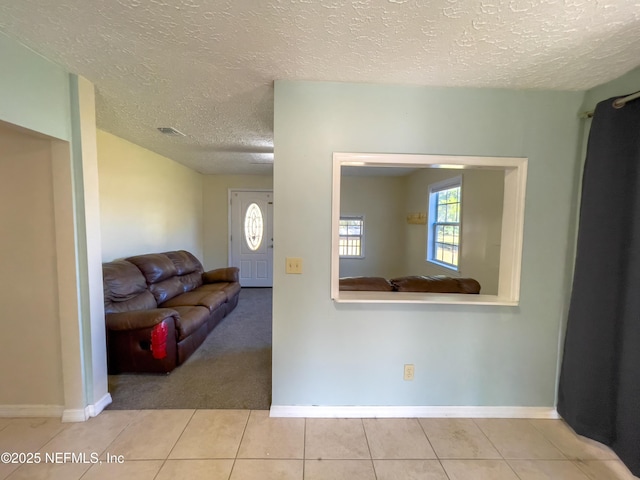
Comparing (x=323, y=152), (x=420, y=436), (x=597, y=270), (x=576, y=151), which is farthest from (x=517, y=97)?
(x=420, y=436)

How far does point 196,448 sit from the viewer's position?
173 cm

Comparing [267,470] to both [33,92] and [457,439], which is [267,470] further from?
[33,92]

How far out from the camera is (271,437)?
5.98 ft

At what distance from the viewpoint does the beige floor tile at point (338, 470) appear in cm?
155

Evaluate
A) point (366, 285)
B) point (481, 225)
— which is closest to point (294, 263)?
point (366, 285)

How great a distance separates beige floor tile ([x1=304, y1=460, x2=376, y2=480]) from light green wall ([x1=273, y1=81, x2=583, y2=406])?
407mm

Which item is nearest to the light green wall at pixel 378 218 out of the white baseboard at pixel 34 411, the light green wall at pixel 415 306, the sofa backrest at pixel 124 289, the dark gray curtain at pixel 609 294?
the sofa backrest at pixel 124 289

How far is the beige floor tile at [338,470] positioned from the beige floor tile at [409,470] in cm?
6

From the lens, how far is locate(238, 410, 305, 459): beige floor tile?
5.57 ft

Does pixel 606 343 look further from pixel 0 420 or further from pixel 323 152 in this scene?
pixel 0 420

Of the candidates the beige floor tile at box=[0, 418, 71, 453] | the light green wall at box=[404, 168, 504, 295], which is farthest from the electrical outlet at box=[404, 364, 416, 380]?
the beige floor tile at box=[0, 418, 71, 453]

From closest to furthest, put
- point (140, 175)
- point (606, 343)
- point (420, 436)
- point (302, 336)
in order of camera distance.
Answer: point (606, 343) < point (420, 436) < point (302, 336) < point (140, 175)

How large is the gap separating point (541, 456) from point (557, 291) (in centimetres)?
106

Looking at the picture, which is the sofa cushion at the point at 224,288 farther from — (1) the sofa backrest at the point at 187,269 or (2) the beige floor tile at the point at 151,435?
(2) the beige floor tile at the point at 151,435
